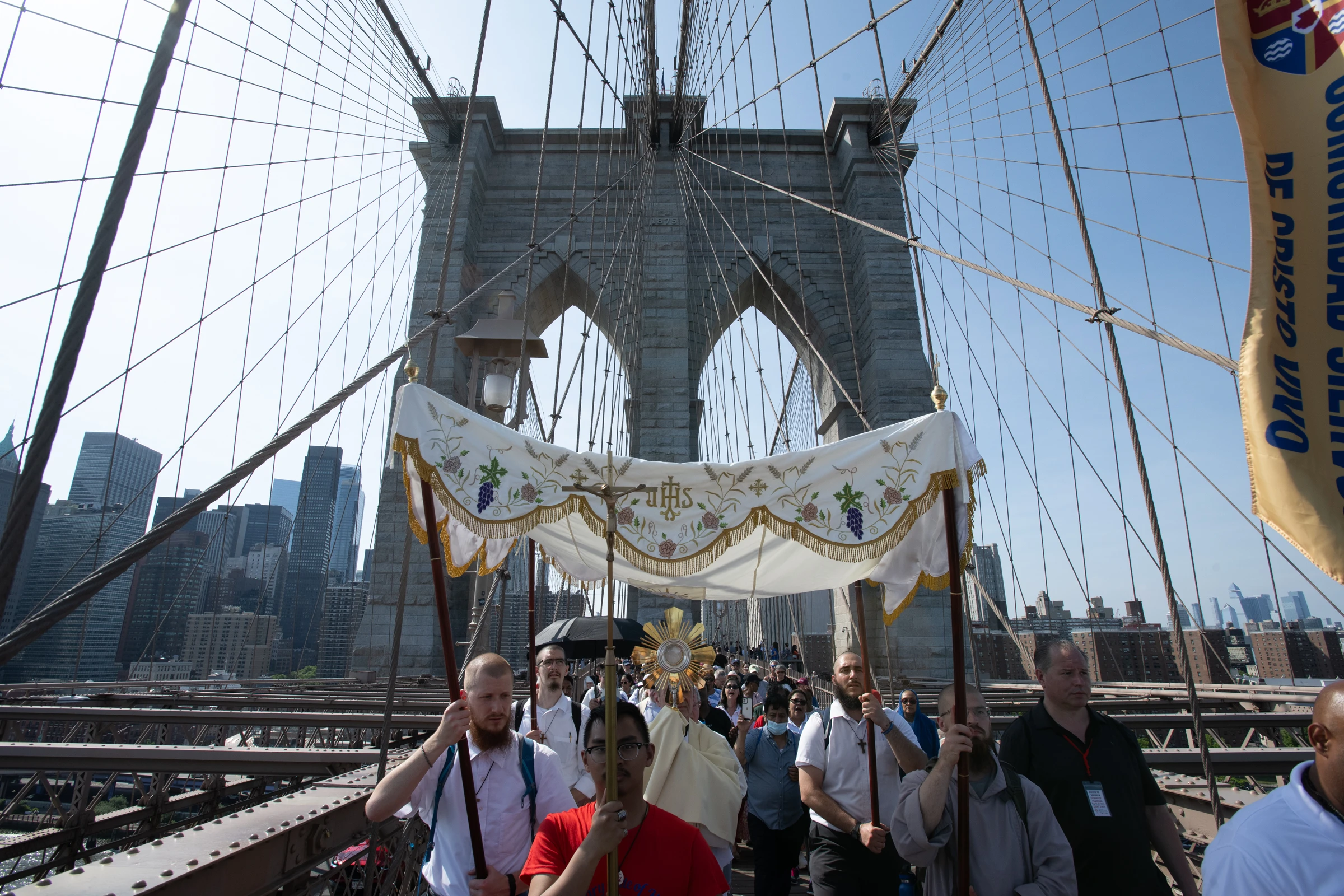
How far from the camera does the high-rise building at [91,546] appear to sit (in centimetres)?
457

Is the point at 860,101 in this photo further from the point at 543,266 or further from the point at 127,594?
the point at 127,594

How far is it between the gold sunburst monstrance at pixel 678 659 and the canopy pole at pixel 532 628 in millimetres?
452

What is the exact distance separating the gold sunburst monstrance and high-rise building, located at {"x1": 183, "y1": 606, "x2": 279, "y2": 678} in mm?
5843

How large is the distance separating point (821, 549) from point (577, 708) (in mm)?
1426

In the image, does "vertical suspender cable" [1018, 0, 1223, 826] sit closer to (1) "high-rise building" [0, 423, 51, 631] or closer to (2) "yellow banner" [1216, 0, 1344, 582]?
(2) "yellow banner" [1216, 0, 1344, 582]

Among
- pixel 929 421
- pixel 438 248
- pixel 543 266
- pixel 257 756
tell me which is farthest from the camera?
pixel 543 266

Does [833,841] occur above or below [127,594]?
below

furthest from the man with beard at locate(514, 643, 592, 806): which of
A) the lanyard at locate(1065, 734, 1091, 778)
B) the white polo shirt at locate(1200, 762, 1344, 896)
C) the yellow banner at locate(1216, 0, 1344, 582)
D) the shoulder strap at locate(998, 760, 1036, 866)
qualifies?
the yellow banner at locate(1216, 0, 1344, 582)

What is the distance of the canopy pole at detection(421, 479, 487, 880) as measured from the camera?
1.88 meters

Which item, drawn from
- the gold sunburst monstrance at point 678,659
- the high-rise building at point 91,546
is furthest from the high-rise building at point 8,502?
the gold sunburst monstrance at point 678,659

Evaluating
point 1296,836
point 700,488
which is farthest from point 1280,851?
point 700,488

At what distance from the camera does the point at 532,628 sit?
10.9ft

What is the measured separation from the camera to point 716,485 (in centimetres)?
267

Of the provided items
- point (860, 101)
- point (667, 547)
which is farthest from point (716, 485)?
point (860, 101)
